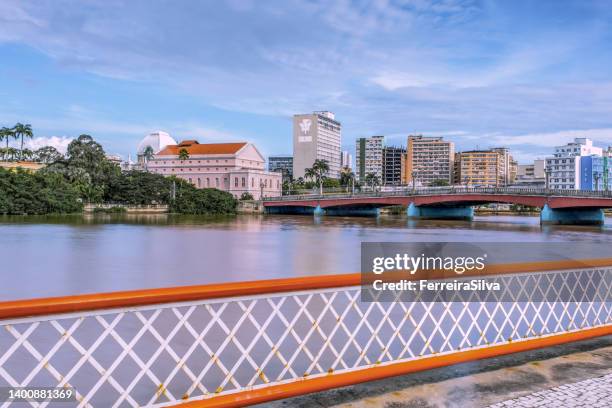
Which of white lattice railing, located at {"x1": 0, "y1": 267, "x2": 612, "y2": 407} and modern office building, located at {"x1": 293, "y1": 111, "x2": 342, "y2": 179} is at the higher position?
modern office building, located at {"x1": 293, "y1": 111, "x2": 342, "y2": 179}

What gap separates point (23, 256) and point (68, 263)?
328cm

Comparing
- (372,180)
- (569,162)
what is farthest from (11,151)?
(569,162)

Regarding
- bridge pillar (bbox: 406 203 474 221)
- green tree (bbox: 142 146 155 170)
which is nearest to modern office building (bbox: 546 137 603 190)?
bridge pillar (bbox: 406 203 474 221)

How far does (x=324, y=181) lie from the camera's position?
136 meters

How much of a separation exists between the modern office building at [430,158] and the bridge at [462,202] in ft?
324

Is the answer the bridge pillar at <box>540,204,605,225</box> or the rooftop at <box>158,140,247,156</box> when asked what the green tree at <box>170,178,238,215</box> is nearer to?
the rooftop at <box>158,140,247,156</box>

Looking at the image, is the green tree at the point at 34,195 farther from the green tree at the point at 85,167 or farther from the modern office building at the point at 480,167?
the modern office building at the point at 480,167

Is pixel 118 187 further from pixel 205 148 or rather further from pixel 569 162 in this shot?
pixel 569 162

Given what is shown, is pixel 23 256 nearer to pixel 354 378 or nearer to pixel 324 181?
pixel 354 378

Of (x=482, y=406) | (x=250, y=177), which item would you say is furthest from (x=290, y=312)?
(x=250, y=177)

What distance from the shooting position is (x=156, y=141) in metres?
138

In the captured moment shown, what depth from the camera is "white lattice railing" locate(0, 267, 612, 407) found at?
12.6 ft

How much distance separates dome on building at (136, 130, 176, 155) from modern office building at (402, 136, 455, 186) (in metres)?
84.0

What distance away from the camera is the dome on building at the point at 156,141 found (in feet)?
450
